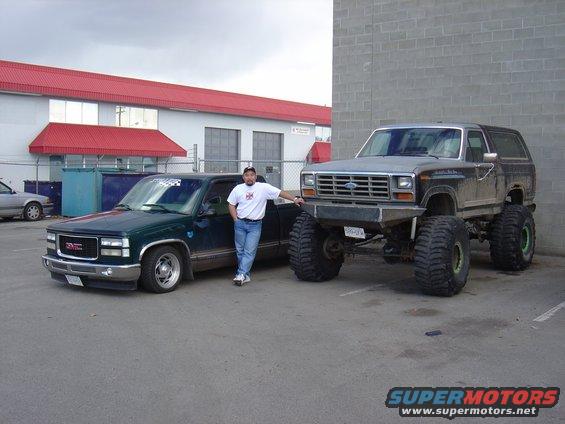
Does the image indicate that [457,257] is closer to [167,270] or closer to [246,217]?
[246,217]

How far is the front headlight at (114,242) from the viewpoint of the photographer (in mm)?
8383

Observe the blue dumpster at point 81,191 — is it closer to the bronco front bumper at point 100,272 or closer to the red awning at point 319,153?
the bronco front bumper at point 100,272

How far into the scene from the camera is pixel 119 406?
4699mm

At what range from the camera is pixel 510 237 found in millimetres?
10203

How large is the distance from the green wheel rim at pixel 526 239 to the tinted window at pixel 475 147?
1687mm

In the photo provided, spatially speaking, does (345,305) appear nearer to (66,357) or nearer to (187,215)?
(187,215)

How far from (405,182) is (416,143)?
5.91 feet

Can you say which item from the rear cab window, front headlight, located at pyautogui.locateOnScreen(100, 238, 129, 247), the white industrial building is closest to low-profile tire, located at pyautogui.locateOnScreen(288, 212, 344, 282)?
front headlight, located at pyautogui.locateOnScreen(100, 238, 129, 247)

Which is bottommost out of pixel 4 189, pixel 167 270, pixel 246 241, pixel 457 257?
pixel 167 270

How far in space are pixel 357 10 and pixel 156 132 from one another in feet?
76.6

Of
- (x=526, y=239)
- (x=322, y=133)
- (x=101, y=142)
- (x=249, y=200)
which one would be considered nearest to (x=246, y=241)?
(x=249, y=200)

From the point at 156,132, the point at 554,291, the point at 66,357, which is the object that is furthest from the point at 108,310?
the point at 156,132

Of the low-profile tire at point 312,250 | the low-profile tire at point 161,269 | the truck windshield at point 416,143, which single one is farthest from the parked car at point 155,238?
the truck windshield at point 416,143

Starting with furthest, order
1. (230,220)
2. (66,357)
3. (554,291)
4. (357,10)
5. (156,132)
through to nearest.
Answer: (156,132) → (357,10) → (230,220) → (554,291) → (66,357)
